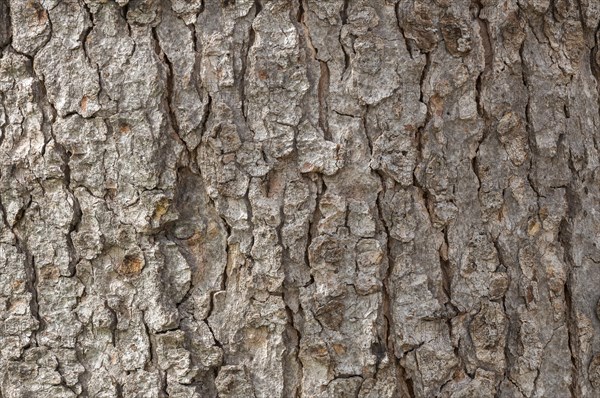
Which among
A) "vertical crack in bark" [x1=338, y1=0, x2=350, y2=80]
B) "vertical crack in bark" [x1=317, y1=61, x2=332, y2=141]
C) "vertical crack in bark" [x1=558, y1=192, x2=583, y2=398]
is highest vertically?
"vertical crack in bark" [x1=338, y1=0, x2=350, y2=80]

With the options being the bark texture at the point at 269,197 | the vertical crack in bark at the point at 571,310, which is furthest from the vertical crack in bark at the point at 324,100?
the vertical crack in bark at the point at 571,310

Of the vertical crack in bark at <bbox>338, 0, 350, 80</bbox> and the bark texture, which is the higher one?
the vertical crack in bark at <bbox>338, 0, 350, 80</bbox>

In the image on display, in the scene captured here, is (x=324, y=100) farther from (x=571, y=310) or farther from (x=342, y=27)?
(x=571, y=310)

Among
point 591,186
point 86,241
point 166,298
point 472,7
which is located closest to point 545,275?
point 591,186

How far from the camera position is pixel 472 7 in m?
1.75

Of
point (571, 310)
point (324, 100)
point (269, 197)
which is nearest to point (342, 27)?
point (324, 100)

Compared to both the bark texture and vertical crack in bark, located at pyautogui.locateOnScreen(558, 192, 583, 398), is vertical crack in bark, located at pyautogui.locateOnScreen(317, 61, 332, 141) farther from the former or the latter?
vertical crack in bark, located at pyautogui.locateOnScreen(558, 192, 583, 398)

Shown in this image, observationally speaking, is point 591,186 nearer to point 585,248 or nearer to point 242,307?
point 585,248

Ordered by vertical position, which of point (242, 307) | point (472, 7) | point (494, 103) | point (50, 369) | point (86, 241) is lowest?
point (50, 369)

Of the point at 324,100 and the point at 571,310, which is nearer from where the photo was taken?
the point at 324,100

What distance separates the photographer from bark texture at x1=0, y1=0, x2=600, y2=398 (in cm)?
168

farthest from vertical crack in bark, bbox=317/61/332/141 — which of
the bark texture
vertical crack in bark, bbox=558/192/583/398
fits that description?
vertical crack in bark, bbox=558/192/583/398

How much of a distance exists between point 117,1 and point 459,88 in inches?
31.7

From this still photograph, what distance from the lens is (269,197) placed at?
169 cm
